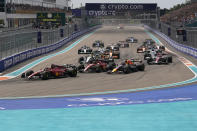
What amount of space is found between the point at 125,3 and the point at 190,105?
A: 275ft

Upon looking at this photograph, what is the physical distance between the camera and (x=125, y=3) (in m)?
98.9

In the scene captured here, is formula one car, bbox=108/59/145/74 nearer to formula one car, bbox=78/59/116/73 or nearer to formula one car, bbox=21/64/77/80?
formula one car, bbox=78/59/116/73

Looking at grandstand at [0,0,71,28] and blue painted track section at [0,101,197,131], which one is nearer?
blue painted track section at [0,101,197,131]

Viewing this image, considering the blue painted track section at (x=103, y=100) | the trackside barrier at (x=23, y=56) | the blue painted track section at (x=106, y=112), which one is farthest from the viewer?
the trackside barrier at (x=23, y=56)

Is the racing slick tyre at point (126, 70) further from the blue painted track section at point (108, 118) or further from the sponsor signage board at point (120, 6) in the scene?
the sponsor signage board at point (120, 6)

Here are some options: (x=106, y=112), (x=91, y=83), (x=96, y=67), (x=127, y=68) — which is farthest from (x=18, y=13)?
(x=106, y=112)

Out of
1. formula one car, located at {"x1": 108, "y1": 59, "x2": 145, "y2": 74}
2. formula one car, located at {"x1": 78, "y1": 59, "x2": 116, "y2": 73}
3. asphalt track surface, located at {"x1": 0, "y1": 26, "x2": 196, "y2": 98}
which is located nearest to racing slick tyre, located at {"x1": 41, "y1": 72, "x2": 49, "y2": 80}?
asphalt track surface, located at {"x1": 0, "y1": 26, "x2": 196, "y2": 98}

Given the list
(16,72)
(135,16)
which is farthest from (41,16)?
(135,16)

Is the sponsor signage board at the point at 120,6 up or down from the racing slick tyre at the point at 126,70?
up

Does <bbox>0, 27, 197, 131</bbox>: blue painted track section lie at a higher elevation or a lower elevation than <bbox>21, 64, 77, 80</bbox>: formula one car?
lower

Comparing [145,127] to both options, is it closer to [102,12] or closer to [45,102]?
[45,102]

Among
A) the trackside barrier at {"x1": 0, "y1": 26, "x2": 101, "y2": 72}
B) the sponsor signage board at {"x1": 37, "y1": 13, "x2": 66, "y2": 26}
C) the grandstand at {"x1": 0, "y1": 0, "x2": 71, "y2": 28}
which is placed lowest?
the trackside barrier at {"x1": 0, "y1": 26, "x2": 101, "y2": 72}

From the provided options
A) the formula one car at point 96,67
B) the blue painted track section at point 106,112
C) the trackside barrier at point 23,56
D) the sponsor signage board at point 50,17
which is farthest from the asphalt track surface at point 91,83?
the sponsor signage board at point 50,17

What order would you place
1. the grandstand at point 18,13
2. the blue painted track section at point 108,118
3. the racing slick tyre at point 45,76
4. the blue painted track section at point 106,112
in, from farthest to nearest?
1. the grandstand at point 18,13
2. the racing slick tyre at point 45,76
3. the blue painted track section at point 106,112
4. the blue painted track section at point 108,118
